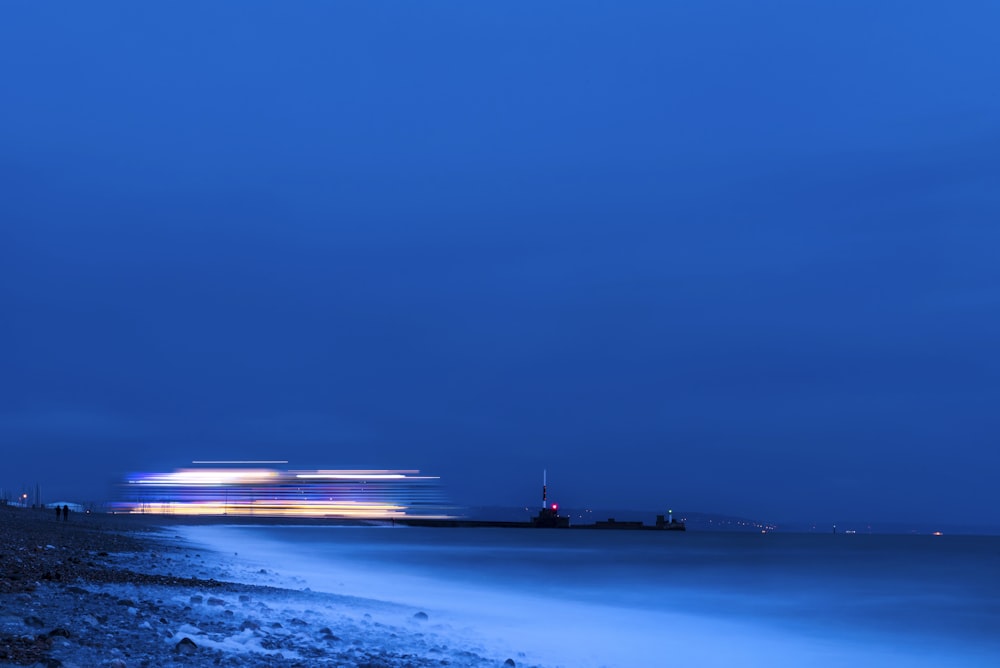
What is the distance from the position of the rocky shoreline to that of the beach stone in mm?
12

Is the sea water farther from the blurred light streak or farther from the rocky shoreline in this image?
the blurred light streak

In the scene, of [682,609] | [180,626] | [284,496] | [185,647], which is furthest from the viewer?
[284,496]

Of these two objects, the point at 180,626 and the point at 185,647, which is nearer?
the point at 185,647

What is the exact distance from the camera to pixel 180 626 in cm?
1166

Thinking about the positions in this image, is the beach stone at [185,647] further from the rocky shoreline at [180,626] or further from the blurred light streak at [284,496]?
the blurred light streak at [284,496]

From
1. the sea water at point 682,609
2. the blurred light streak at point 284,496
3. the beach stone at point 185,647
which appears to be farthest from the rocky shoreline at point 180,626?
the blurred light streak at point 284,496

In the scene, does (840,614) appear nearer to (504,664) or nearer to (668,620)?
(668,620)

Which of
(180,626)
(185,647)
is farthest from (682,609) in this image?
(185,647)

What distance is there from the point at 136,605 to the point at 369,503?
180098 mm

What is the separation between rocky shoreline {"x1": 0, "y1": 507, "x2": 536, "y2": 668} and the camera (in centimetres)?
923

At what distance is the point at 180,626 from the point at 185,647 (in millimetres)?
1855

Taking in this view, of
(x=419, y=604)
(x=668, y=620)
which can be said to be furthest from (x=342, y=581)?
(x=668, y=620)

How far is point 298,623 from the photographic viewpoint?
14289 mm

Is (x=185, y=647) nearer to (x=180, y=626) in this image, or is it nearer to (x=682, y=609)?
(x=180, y=626)
